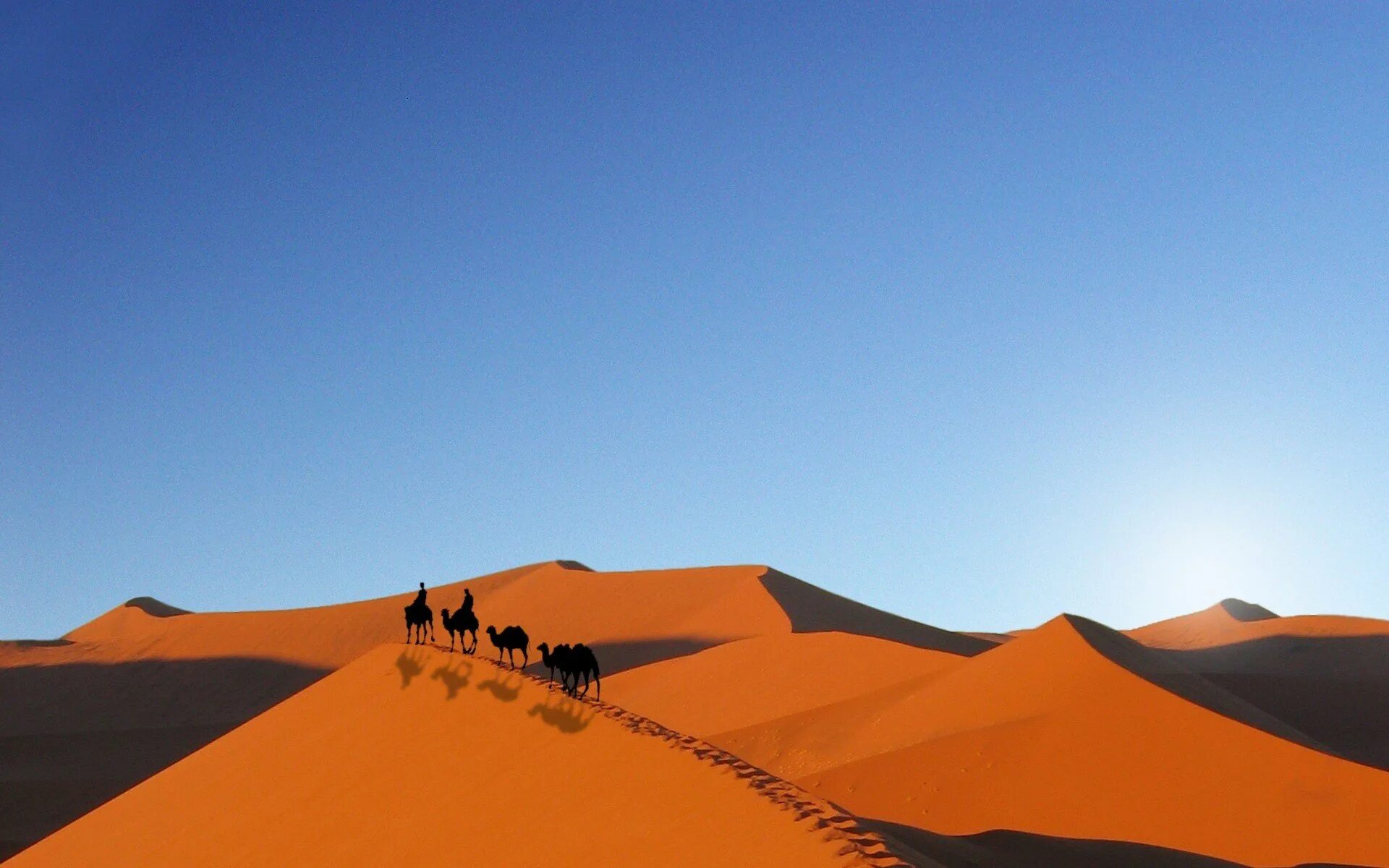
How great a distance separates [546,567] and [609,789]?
65862 millimetres

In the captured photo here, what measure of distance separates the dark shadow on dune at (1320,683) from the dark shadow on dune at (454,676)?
2412cm

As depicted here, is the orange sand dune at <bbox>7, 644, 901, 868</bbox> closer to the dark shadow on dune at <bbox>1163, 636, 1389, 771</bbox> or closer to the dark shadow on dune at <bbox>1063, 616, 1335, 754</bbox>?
the dark shadow on dune at <bbox>1063, 616, 1335, 754</bbox>

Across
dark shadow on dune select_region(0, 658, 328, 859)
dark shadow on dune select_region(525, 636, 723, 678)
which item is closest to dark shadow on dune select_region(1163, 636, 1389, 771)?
dark shadow on dune select_region(525, 636, 723, 678)

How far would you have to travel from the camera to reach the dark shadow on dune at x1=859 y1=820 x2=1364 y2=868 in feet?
57.8

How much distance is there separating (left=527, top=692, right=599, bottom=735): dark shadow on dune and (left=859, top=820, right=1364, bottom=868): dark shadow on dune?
426cm

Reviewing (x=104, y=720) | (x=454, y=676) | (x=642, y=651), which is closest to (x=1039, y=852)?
(x=454, y=676)

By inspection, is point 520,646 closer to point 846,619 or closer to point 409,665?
point 409,665

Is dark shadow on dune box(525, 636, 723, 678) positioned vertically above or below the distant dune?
above

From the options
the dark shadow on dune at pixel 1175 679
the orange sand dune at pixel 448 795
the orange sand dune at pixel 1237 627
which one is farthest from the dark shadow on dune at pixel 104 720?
the orange sand dune at pixel 1237 627

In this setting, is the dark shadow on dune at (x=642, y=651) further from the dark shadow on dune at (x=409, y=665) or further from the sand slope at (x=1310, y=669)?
the dark shadow on dune at (x=409, y=665)

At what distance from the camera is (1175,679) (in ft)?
106

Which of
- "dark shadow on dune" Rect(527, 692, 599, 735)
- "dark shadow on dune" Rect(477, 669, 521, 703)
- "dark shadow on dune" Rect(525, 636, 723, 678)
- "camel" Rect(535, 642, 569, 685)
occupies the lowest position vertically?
"dark shadow on dune" Rect(527, 692, 599, 735)

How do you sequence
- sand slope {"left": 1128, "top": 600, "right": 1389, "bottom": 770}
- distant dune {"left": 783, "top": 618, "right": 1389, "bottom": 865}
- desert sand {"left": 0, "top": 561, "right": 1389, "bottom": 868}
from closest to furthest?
desert sand {"left": 0, "top": 561, "right": 1389, "bottom": 868}, distant dune {"left": 783, "top": 618, "right": 1389, "bottom": 865}, sand slope {"left": 1128, "top": 600, "right": 1389, "bottom": 770}

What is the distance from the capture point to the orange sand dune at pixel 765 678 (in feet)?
127
